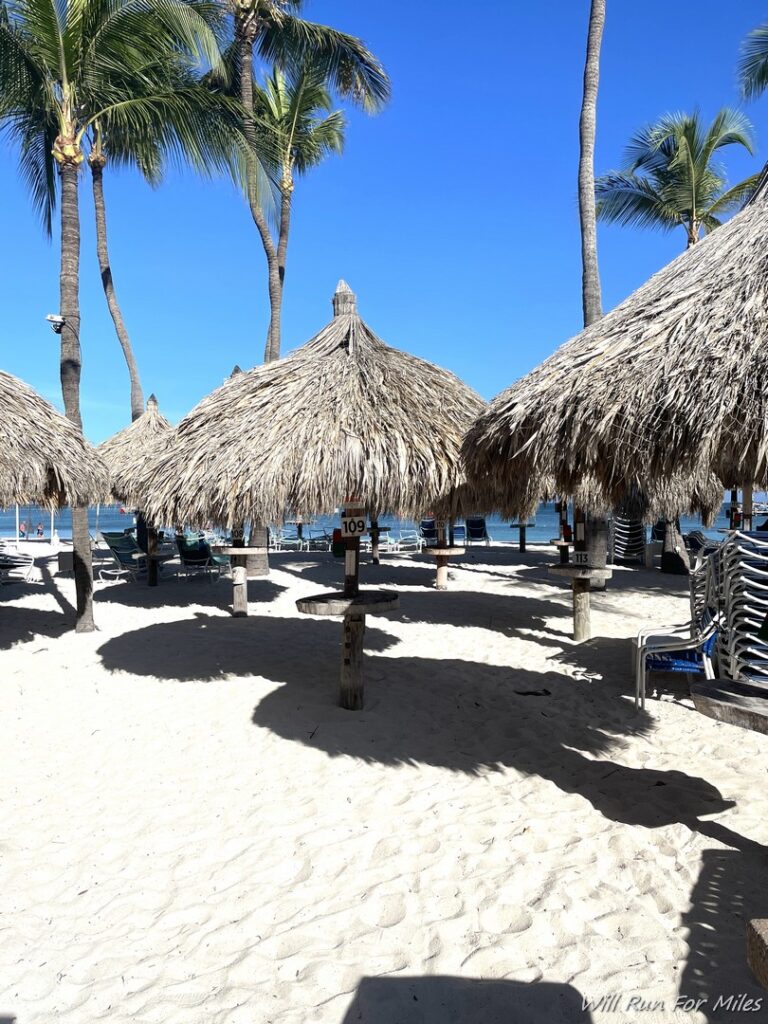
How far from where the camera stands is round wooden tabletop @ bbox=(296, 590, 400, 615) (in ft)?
15.7

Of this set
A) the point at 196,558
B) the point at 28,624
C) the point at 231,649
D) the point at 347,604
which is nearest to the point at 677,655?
the point at 347,604

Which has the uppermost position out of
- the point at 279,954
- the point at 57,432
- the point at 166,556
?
the point at 57,432

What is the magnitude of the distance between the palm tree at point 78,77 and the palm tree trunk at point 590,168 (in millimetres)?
5802

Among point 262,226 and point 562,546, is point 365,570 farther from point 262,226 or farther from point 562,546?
point 262,226

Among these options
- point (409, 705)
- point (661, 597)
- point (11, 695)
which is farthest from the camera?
point (661, 597)

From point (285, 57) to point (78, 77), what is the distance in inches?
330

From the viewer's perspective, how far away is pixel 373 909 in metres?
2.88

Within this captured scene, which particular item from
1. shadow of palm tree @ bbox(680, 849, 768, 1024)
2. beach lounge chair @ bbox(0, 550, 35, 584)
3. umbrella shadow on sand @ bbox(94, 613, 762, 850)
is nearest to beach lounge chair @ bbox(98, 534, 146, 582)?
beach lounge chair @ bbox(0, 550, 35, 584)

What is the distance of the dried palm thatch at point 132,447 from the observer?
40.6 feet

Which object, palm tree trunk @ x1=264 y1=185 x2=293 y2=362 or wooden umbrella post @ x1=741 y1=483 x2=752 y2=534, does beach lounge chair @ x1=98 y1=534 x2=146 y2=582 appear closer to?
palm tree trunk @ x1=264 y1=185 x2=293 y2=362

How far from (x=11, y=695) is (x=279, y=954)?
4550 mm

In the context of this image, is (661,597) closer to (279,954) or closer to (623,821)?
(623,821)

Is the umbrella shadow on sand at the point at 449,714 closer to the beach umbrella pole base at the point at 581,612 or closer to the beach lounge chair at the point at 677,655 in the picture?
the beach lounge chair at the point at 677,655

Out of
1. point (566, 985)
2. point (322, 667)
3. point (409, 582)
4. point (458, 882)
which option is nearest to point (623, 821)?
point (458, 882)
